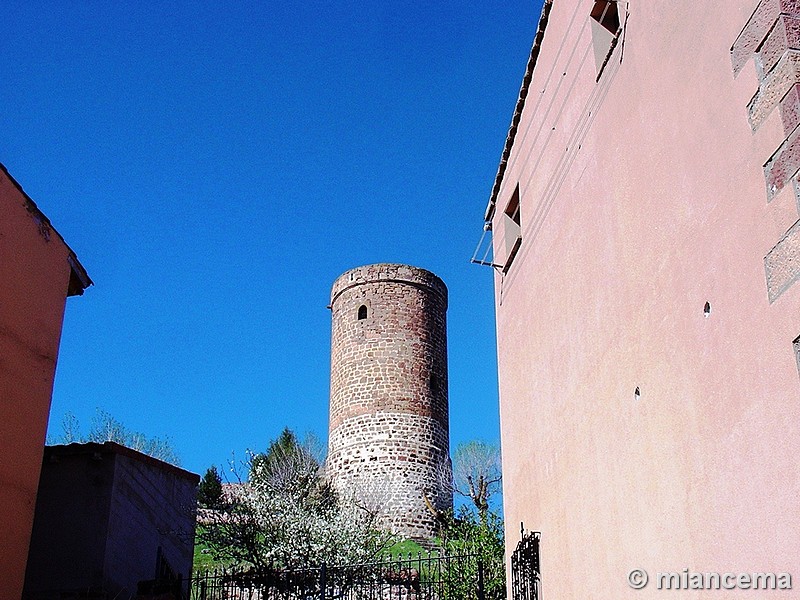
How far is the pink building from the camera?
13.3 ft

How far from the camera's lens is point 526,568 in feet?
27.7

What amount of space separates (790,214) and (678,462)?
1.71 metres

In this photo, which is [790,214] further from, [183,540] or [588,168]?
[183,540]

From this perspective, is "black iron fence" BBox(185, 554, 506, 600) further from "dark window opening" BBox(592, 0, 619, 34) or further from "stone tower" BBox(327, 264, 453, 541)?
"stone tower" BBox(327, 264, 453, 541)

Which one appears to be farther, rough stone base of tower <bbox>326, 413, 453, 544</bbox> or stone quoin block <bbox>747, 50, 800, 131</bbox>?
rough stone base of tower <bbox>326, 413, 453, 544</bbox>

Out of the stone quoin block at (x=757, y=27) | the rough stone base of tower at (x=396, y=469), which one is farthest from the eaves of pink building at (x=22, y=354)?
the rough stone base of tower at (x=396, y=469)

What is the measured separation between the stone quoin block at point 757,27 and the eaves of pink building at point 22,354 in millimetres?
6568

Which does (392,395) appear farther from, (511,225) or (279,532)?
(511,225)

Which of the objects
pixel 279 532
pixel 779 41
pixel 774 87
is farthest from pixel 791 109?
pixel 279 532

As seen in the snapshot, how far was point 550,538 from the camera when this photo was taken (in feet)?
24.9

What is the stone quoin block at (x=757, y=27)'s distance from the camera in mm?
4113

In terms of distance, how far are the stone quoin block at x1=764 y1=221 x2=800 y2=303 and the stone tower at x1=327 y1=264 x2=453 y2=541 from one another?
21043 mm

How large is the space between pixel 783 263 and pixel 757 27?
1.27m

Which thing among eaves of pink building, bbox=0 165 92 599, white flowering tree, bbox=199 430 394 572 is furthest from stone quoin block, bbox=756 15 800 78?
white flowering tree, bbox=199 430 394 572
